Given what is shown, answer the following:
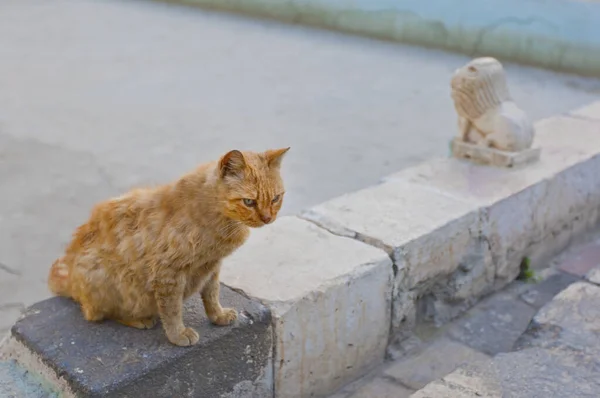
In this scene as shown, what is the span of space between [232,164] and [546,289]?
1.98 meters

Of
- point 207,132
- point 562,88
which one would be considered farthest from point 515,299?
point 562,88

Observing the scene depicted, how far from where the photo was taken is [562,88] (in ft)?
19.4

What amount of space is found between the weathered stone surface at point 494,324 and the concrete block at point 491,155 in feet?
2.08

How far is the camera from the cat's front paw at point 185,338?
197 centimetres

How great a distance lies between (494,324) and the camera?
118 inches

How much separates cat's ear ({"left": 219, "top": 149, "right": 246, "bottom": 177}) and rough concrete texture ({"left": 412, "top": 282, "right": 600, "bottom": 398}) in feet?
3.15

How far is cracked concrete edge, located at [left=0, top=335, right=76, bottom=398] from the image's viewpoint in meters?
1.90

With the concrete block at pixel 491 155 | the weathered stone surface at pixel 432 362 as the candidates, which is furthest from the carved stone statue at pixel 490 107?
the weathered stone surface at pixel 432 362

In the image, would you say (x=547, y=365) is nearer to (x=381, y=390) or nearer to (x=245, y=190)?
(x=381, y=390)

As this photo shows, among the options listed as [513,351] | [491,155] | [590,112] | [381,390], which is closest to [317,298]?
[381,390]

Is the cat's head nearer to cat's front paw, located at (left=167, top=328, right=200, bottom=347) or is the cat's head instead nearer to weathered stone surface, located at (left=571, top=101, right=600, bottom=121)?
cat's front paw, located at (left=167, top=328, right=200, bottom=347)

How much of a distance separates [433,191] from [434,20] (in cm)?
431

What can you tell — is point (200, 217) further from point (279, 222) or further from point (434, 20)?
point (434, 20)

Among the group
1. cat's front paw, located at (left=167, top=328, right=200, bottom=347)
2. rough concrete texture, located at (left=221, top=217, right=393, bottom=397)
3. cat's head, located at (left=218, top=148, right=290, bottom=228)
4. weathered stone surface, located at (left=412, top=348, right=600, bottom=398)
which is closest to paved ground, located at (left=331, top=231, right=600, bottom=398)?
weathered stone surface, located at (left=412, top=348, right=600, bottom=398)
